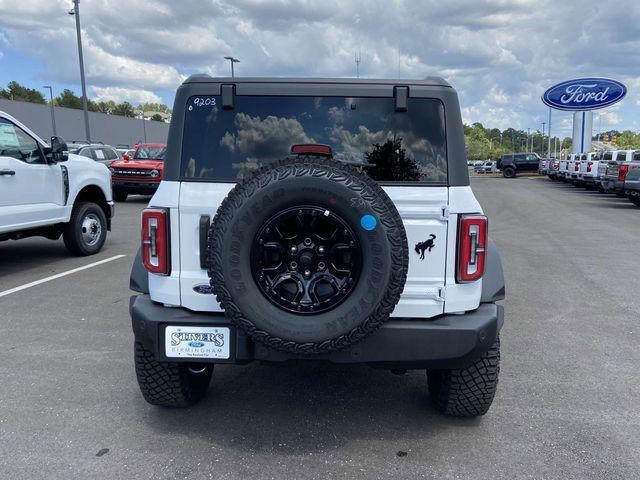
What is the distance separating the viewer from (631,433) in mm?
3318

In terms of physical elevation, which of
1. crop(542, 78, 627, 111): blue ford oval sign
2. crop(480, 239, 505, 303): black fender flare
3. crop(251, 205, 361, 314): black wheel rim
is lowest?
crop(480, 239, 505, 303): black fender flare

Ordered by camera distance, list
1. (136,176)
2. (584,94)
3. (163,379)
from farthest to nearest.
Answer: (584,94)
(136,176)
(163,379)

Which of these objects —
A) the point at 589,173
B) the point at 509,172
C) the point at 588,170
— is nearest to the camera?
the point at 589,173

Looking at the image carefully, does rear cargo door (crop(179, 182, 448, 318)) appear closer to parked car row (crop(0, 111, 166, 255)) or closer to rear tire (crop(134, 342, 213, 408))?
rear tire (crop(134, 342, 213, 408))

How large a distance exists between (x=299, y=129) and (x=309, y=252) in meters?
0.76

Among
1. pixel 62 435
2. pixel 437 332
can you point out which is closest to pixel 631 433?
pixel 437 332

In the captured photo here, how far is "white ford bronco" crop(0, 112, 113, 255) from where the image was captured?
7.07 meters

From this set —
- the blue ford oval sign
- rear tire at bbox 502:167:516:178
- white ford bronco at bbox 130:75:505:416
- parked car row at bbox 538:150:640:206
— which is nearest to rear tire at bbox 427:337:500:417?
white ford bronco at bbox 130:75:505:416

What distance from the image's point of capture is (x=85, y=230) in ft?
28.4

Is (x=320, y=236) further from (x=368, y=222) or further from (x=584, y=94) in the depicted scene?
(x=584, y=94)

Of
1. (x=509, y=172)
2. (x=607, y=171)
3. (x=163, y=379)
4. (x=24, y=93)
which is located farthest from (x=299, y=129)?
(x=24, y=93)

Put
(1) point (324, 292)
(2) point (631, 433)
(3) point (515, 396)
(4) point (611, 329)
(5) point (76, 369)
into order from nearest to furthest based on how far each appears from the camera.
A: (1) point (324, 292), (2) point (631, 433), (3) point (515, 396), (5) point (76, 369), (4) point (611, 329)

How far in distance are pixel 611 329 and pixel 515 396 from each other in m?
2.06

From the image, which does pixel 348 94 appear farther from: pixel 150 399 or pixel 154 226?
pixel 150 399
